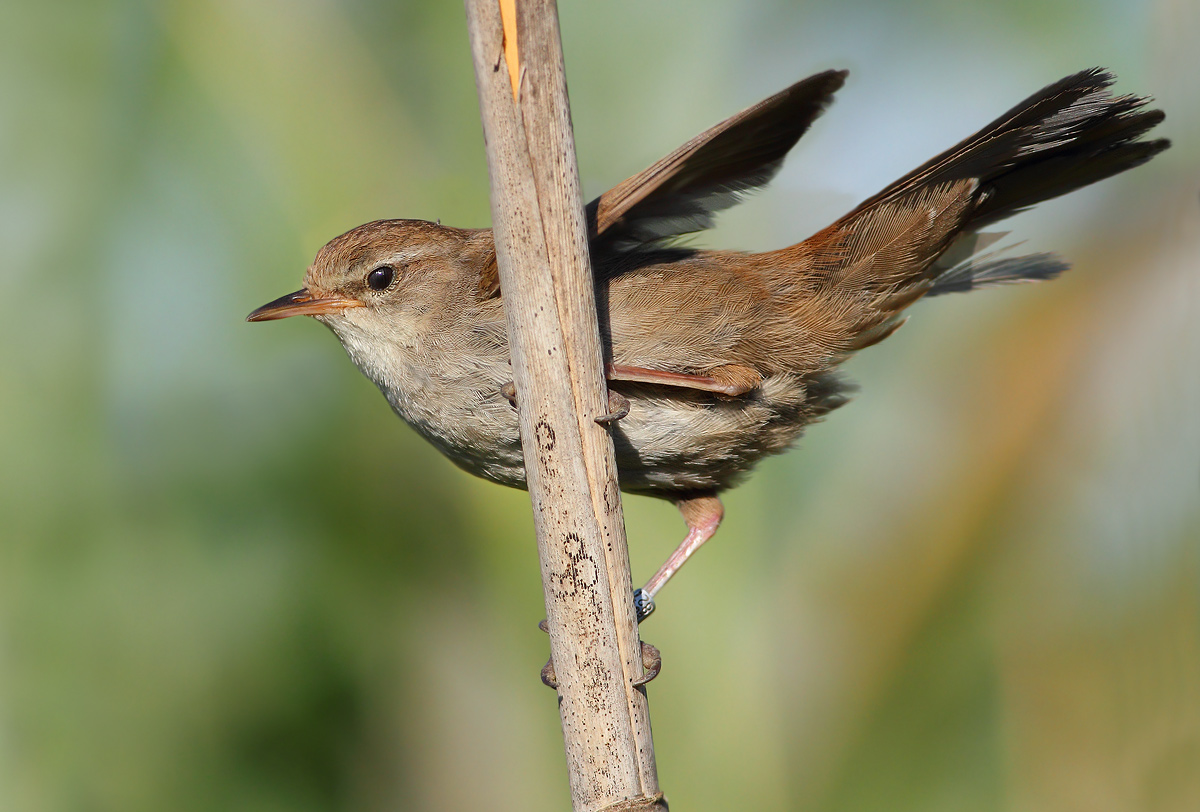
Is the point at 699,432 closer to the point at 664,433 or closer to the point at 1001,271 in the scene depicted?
the point at 664,433

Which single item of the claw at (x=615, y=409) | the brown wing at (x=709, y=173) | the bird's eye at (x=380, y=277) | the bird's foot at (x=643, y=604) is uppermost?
the brown wing at (x=709, y=173)

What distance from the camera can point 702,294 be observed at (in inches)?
80.3

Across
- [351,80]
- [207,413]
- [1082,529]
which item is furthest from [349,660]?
[1082,529]

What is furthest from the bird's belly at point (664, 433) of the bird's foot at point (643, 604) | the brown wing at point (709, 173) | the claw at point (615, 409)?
the brown wing at point (709, 173)

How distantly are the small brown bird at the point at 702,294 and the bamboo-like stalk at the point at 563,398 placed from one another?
375 millimetres

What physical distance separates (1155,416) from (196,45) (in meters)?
3.92

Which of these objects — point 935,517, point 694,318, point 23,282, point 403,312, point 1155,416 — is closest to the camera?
point 694,318

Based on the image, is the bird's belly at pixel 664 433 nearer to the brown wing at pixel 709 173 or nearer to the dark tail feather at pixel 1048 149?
the brown wing at pixel 709 173

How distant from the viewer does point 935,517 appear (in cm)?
349

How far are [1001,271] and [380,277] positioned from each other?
1.89 m

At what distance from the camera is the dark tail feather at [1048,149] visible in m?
1.67

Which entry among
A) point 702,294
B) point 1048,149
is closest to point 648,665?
point 702,294

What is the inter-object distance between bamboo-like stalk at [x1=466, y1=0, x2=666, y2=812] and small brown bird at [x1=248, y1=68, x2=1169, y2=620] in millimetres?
375

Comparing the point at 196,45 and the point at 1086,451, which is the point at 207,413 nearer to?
the point at 196,45
